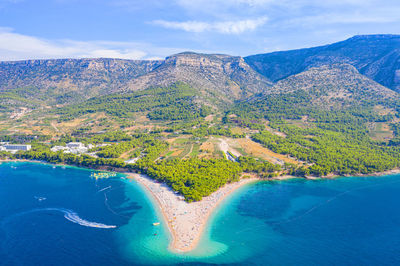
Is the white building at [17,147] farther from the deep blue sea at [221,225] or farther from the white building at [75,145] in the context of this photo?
the deep blue sea at [221,225]

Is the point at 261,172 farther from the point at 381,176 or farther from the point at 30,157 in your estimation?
the point at 30,157

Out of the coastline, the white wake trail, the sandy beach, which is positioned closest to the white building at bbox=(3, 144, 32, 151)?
the coastline

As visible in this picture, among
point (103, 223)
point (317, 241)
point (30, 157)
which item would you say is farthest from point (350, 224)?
point (30, 157)

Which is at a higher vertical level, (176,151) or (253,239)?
(176,151)

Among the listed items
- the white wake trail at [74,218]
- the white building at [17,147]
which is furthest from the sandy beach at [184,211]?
the white building at [17,147]

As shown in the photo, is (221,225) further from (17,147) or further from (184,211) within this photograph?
(17,147)
